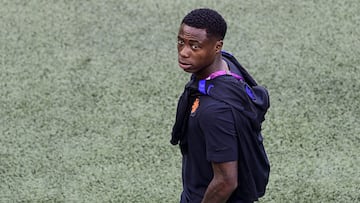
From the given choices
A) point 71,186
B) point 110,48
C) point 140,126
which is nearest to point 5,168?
point 71,186

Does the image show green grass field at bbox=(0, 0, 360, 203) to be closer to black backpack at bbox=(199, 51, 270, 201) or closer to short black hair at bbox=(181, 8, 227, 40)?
black backpack at bbox=(199, 51, 270, 201)

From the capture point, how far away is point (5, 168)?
461 centimetres

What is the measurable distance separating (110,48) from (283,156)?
2012 millimetres

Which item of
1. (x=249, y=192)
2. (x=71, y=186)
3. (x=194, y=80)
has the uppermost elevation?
(x=194, y=80)

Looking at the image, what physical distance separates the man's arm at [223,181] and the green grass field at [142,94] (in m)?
1.63

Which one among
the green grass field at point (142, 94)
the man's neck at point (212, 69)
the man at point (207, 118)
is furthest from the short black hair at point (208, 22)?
the green grass field at point (142, 94)

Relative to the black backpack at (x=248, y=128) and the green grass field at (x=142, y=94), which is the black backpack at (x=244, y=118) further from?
the green grass field at (x=142, y=94)

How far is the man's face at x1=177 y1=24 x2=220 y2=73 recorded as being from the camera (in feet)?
8.89

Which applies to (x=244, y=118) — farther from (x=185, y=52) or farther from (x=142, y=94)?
(x=142, y=94)

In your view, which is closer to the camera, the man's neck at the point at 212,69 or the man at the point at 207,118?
the man at the point at 207,118

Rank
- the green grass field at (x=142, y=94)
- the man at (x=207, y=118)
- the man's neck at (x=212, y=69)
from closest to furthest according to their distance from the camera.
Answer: the man at (x=207, y=118)
the man's neck at (x=212, y=69)
the green grass field at (x=142, y=94)

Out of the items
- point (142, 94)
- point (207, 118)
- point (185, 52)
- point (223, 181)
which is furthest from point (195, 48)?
point (142, 94)

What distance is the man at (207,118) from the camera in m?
2.64

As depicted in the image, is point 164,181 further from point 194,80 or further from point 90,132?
point 194,80
